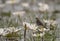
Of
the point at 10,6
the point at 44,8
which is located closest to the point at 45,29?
the point at 44,8

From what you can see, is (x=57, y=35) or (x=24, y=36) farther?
(x=57, y=35)

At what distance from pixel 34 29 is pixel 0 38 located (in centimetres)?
34

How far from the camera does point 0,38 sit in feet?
10.2

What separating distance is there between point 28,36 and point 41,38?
18 cm

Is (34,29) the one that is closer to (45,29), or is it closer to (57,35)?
(45,29)

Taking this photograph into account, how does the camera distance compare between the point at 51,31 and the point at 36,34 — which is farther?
the point at 51,31

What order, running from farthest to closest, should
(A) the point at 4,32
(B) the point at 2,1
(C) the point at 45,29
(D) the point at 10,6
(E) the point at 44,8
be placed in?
(B) the point at 2,1 < (D) the point at 10,6 < (E) the point at 44,8 < (C) the point at 45,29 < (A) the point at 4,32

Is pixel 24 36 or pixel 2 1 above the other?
pixel 24 36

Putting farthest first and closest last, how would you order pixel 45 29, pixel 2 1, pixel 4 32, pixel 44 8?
1. pixel 2 1
2. pixel 44 8
3. pixel 45 29
4. pixel 4 32

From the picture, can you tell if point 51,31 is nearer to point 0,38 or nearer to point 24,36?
point 24,36

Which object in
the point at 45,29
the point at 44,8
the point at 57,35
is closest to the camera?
the point at 45,29

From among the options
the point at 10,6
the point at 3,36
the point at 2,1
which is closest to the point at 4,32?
the point at 3,36

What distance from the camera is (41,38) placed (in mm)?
3221

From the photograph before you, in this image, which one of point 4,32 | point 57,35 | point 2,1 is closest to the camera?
point 4,32
